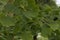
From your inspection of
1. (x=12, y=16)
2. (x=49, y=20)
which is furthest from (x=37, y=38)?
(x=12, y=16)

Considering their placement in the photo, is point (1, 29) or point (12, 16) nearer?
A: point (12, 16)

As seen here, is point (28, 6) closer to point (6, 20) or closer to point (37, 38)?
point (6, 20)

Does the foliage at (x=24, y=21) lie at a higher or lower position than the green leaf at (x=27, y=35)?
higher

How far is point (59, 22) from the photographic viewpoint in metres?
0.86

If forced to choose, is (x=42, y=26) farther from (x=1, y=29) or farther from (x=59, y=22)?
(x=1, y=29)

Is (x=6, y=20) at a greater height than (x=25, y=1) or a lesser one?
lesser

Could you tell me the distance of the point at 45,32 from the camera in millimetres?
815

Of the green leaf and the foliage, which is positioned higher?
the foliage

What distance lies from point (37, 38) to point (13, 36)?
153 mm

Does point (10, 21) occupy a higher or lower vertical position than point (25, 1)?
lower

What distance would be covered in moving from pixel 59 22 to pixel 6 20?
0.27 metres

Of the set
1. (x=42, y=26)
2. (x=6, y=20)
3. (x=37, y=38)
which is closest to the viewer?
(x=6, y=20)

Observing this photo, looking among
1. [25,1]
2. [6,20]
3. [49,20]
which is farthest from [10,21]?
[49,20]

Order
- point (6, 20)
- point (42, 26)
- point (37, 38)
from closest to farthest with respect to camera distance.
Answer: point (6, 20) < point (42, 26) < point (37, 38)
